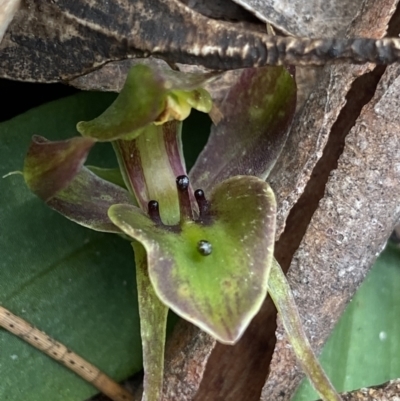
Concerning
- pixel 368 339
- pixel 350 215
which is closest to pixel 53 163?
pixel 350 215

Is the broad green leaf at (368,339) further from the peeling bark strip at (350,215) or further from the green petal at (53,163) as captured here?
the green petal at (53,163)

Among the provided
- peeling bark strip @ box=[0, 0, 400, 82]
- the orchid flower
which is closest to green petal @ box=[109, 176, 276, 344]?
the orchid flower

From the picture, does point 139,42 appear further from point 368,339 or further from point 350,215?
point 368,339

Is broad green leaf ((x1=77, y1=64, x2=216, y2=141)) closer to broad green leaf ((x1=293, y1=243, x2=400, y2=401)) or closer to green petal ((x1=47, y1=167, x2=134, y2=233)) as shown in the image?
green petal ((x1=47, y1=167, x2=134, y2=233))

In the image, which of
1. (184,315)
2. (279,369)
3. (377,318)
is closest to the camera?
(184,315)

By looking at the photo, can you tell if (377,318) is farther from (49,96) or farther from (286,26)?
(49,96)

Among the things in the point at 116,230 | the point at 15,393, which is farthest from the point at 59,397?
the point at 116,230
